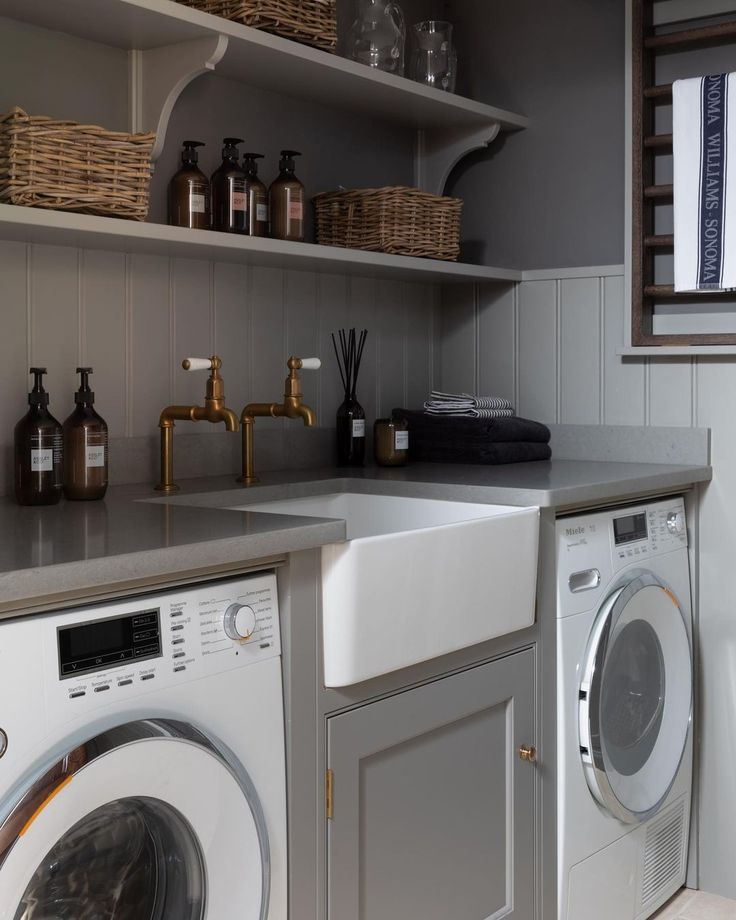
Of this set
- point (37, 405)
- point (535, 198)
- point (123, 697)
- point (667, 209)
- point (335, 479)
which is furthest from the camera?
point (535, 198)

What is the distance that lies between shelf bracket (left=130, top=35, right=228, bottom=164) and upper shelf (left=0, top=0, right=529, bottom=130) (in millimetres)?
18

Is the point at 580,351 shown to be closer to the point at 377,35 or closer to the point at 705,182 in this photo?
the point at 705,182

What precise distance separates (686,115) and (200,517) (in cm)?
162

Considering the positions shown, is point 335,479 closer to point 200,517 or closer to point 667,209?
point 200,517

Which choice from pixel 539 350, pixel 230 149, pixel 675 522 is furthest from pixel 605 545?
pixel 230 149

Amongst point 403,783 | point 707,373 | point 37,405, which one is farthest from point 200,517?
point 707,373

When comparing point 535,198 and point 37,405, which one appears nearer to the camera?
point 37,405

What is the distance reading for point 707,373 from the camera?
2.60 metres

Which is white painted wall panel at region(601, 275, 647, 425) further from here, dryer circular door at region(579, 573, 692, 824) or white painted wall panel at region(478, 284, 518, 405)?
dryer circular door at region(579, 573, 692, 824)

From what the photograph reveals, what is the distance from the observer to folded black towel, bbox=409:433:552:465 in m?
2.57

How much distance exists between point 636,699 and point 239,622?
→ 123 cm

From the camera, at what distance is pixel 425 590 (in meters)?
1.70

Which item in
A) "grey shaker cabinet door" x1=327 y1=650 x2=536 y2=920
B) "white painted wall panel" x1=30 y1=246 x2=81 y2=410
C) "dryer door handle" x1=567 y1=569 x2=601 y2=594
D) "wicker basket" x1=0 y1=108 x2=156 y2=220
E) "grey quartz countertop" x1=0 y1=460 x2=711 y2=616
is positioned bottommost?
"grey shaker cabinet door" x1=327 y1=650 x2=536 y2=920

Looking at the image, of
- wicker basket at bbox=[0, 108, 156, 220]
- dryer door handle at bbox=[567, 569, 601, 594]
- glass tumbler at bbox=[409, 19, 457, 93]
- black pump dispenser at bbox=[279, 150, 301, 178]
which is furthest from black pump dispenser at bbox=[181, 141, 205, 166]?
dryer door handle at bbox=[567, 569, 601, 594]
